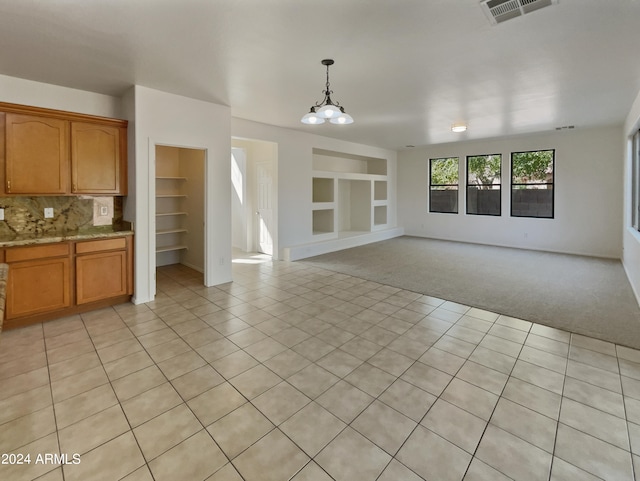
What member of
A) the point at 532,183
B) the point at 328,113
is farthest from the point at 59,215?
the point at 532,183

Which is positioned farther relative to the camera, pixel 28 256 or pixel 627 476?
pixel 28 256

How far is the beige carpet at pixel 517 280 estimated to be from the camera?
3.55 meters

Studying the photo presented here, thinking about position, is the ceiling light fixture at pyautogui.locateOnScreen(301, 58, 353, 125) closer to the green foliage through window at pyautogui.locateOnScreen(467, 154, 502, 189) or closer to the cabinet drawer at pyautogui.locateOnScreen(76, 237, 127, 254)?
the cabinet drawer at pyautogui.locateOnScreen(76, 237, 127, 254)

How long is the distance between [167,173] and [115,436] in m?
5.03

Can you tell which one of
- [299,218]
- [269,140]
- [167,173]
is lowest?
[299,218]

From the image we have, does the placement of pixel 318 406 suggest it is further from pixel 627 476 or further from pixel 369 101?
pixel 369 101

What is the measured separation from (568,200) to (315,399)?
7716 millimetres

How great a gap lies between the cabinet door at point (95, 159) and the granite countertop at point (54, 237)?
1.66 ft

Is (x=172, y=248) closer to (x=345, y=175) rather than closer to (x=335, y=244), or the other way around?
(x=335, y=244)

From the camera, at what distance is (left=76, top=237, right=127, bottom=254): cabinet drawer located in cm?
360

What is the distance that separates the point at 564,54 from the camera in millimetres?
3086

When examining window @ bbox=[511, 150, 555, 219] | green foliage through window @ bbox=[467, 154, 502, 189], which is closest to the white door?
green foliage through window @ bbox=[467, 154, 502, 189]

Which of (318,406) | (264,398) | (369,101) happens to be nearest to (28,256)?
(264,398)

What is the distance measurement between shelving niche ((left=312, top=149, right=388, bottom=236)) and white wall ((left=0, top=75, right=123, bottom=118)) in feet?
15.4
